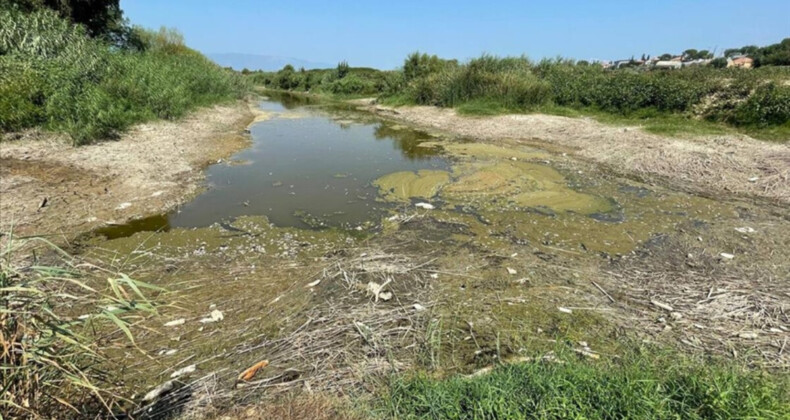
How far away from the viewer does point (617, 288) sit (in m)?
3.70

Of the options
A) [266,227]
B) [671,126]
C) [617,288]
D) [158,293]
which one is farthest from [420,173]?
[671,126]

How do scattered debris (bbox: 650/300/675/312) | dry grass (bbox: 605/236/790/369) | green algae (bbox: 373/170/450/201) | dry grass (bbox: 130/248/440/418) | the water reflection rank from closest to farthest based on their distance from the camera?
dry grass (bbox: 130/248/440/418) → dry grass (bbox: 605/236/790/369) → scattered debris (bbox: 650/300/675/312) → green algae (bbox: 373/170/450/201) → the water reflection

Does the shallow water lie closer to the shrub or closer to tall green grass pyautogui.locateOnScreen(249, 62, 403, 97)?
the shrub

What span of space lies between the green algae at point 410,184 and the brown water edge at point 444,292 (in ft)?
3.32

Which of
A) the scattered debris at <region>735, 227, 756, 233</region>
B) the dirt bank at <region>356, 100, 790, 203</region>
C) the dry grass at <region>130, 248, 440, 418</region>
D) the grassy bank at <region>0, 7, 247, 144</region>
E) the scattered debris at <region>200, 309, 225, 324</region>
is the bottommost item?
the scattered debris at <region>200, 309, 225, 324</region>

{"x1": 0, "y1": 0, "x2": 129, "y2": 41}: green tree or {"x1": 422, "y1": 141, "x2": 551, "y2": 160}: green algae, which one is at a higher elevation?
{"x1": 0, "y1": 0, "x2": 129, "y2": 41}: green tree

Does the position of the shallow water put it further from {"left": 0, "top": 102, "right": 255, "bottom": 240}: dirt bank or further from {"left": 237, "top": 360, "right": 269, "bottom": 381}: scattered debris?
{"left": 237, "top": 360, "right": 269, "bottom": 381}: scattered debris

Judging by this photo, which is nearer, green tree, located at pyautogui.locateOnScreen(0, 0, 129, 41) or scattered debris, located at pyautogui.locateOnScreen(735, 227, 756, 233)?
scattered debris, located at pyautogui.locateOnScreen(735, 227, 756, 233)

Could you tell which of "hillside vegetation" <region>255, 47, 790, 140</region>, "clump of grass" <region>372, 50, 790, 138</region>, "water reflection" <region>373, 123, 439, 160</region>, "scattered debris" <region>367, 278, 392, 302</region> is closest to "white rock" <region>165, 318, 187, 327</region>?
"scattered debris" <region>367, 278, 392, 302</region>

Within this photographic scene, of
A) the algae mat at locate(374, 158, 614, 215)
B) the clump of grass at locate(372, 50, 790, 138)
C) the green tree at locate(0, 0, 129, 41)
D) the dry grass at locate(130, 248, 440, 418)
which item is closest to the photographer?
the dry grass at locate(130, 248, 440, 418)

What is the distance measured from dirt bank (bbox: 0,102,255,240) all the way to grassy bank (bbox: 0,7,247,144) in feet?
1.68

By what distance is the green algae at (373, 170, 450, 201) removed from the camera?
6984 mm

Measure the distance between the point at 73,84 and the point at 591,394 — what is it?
13.0 m

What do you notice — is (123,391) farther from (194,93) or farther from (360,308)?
(194,93)
